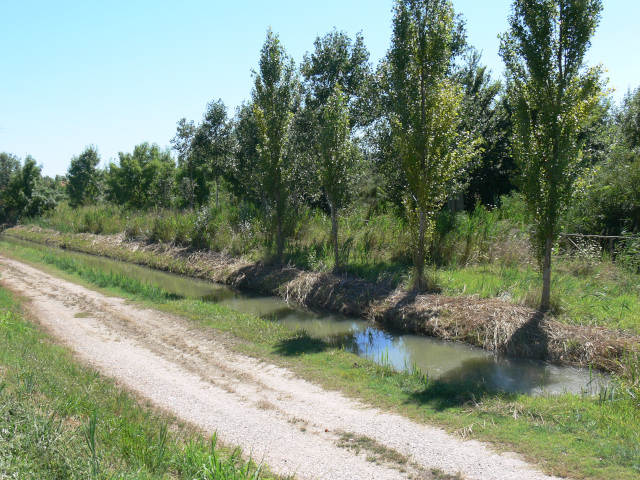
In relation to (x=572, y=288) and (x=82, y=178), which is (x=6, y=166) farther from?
(x=572, y=288)

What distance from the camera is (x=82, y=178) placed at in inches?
1816

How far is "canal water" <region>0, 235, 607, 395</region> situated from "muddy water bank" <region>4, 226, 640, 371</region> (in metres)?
0.31

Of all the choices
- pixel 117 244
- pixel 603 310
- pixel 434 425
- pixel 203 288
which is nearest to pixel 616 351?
pixel 603 310

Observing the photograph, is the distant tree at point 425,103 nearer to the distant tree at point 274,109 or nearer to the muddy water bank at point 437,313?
the muddy water bank at point 437,313

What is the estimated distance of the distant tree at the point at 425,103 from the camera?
575 inches

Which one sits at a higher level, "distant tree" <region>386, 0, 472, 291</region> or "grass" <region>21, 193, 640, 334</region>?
"distant tree" <region>386, 0, 472, 291</region>

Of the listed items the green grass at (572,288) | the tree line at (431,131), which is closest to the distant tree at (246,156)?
the tree line at (431,131)

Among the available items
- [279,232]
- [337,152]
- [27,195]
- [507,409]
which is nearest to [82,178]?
[27,195]

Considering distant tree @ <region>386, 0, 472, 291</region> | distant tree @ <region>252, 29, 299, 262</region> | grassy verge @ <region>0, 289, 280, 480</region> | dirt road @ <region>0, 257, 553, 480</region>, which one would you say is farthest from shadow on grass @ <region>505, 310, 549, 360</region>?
distant tree @ <region>252, 29, 299, 262</region>

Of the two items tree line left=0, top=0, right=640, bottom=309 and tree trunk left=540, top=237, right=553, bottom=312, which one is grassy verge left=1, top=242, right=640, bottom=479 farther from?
tree line left=0, top=0, right=640, bottom=309

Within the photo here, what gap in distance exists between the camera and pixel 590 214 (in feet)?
55.4

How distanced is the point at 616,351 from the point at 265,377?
6951 mm

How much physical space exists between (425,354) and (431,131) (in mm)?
6500

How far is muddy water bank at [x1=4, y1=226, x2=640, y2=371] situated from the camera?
10.6 metres
